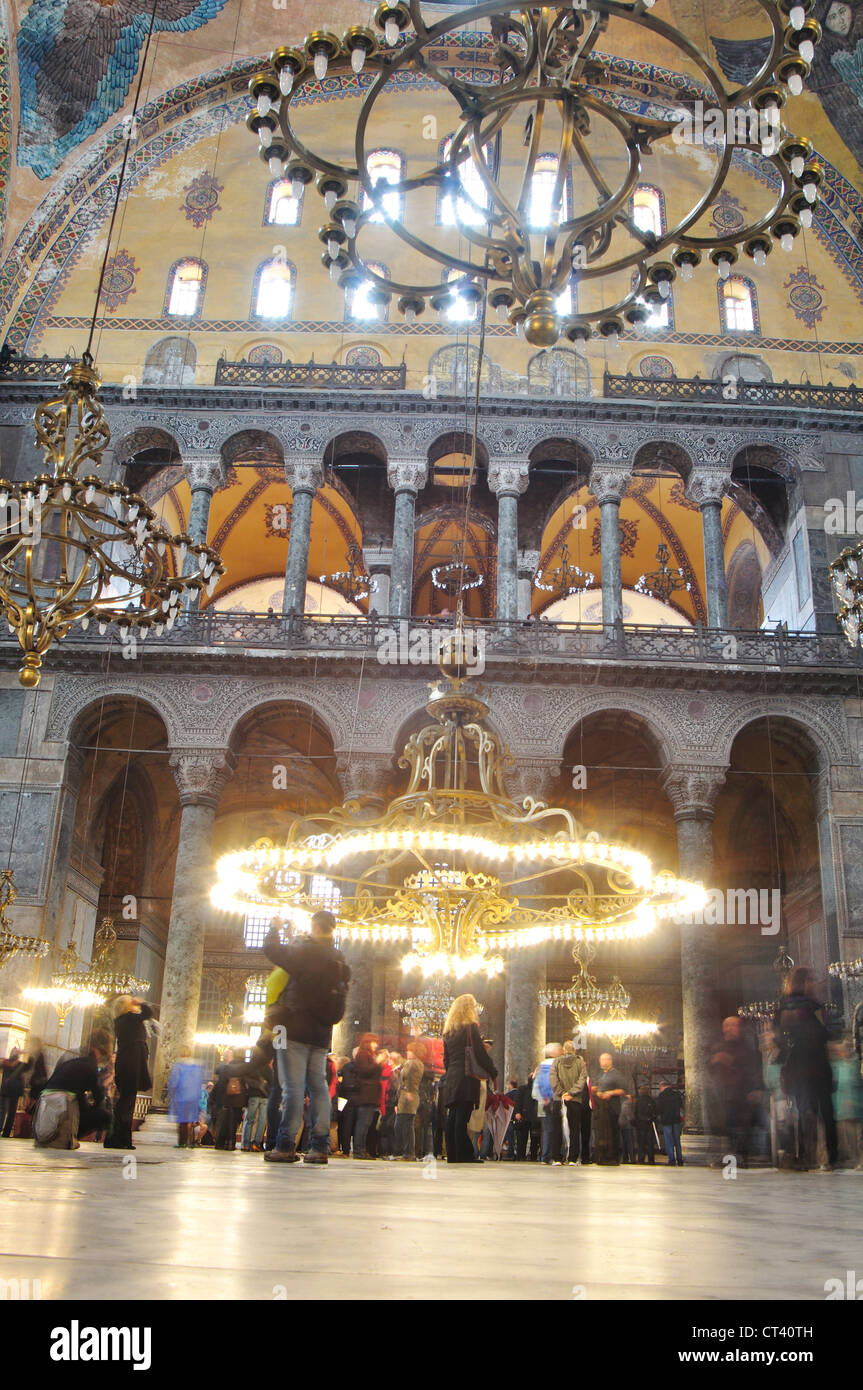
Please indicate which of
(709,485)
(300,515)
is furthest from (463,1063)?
(709,485)

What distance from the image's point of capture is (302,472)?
17.0 metres

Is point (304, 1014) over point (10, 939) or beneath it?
beneath

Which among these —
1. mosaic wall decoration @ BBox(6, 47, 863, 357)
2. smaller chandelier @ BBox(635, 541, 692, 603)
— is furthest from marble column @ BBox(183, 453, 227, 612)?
smaller chandelier @ BBox(635, 541, 692, 603)

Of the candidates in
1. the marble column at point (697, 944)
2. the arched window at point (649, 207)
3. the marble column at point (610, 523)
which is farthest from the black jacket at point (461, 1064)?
the arched window at point (649, 207)

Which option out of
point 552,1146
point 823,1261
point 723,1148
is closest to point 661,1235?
point 823,1261

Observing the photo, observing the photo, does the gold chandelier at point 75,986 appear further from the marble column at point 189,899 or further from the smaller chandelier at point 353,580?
the smaller chandelier at point 353,580

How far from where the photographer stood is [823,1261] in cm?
239

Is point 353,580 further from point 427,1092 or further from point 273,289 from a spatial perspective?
point 427,1092

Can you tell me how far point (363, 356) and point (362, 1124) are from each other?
12149mm

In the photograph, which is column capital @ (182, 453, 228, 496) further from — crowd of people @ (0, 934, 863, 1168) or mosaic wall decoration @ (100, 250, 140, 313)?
crowd of people @ (0, 934, 863, 1168)

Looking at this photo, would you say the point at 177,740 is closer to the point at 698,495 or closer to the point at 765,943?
the point at 698,495

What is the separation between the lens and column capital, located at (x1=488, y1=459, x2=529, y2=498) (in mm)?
16844

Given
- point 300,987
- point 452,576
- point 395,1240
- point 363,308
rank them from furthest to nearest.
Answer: point 452,576 < point 363,308 < point 300,987 < point 395,1240
